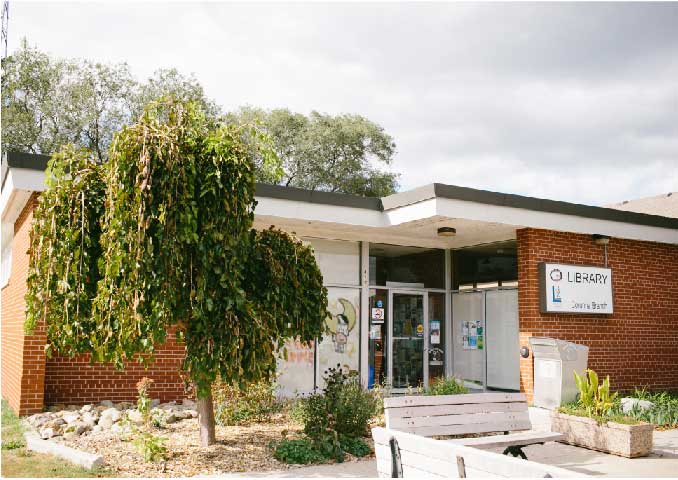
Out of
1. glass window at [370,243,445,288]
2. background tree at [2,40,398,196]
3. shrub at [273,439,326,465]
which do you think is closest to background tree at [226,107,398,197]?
background tree at [2,40,398,196]

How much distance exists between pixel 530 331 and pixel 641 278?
326cm

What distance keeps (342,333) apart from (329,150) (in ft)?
92.2

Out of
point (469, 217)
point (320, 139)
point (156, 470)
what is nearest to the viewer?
point (156, 470)

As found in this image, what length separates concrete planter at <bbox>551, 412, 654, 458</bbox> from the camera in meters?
7.54

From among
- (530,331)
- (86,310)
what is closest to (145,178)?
(86,310)

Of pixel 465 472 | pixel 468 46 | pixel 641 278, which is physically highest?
pixel 468 46

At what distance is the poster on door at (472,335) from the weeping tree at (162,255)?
793 cm

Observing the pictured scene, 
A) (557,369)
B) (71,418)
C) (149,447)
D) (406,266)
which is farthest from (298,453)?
(406,266)

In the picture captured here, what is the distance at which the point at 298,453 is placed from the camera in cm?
695

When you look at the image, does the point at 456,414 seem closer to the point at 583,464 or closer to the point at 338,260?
the point at 583,464

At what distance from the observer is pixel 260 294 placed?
693cm

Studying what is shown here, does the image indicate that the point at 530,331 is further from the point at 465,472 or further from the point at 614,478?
the point at 465,472

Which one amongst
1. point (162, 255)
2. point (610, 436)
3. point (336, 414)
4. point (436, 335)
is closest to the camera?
point (162, 255)

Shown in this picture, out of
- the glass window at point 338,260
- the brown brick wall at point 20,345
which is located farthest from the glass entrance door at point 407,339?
the brown brick wall at point 20,345
